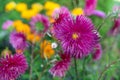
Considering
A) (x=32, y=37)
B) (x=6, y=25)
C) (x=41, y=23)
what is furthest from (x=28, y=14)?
(x=41, y=23)

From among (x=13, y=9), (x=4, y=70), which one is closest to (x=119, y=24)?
(x=4, y=70)

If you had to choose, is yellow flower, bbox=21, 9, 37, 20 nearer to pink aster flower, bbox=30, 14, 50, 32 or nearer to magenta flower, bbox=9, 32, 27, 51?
pink aster flower, bbox=30, 14, 50, 32

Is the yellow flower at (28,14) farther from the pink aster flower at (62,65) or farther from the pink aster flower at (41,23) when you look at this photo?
the pink aster flower at (62,65)

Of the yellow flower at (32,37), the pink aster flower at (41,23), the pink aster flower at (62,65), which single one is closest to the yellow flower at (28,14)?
the yellow flower at (32,37)

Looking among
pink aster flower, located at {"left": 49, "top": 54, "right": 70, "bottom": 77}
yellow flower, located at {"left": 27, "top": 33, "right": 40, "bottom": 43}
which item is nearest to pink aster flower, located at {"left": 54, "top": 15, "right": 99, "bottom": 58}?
pink aster flower, located at {"left": 49, "top": 54, "right": 70, "bottom": 77}

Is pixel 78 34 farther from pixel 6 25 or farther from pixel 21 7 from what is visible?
pixel 21 7

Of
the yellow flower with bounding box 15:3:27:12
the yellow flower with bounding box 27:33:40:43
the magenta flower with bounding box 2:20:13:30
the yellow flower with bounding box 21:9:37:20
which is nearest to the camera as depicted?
the yellow flower with bounding box 27:33:40:43

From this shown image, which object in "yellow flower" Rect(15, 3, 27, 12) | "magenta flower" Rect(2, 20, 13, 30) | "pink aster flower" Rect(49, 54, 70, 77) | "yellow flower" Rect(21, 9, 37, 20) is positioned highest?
"yellow flower" Rect(15, 3, 27, 12)

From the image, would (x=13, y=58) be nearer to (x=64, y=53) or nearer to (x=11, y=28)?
(x=64, y=53)
